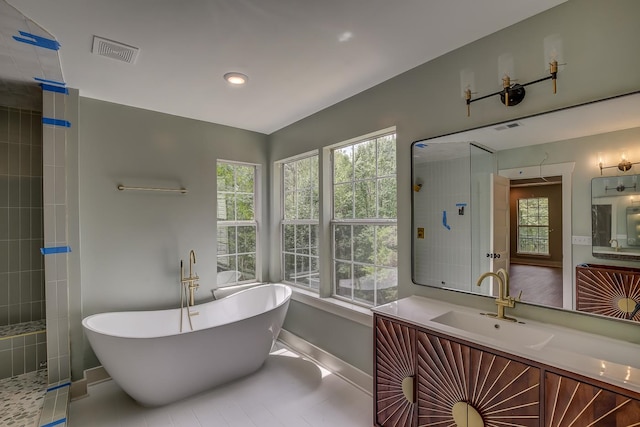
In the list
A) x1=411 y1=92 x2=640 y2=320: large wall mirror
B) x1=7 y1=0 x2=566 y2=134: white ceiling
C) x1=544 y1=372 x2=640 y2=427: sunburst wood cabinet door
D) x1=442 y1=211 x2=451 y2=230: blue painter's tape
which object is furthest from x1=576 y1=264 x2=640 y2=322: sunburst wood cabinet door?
x1=7 y1=0 x2=566 y2=134: white ceiling

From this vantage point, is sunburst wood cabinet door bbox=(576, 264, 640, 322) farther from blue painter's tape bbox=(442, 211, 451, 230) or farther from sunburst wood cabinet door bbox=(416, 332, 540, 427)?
blue painter's tape bbox=(442, 211, 451, 230)

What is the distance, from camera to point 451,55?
6.41 ft

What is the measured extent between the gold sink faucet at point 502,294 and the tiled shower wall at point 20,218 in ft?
12.0

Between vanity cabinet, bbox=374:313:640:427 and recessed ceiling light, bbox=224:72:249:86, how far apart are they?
6.49ft

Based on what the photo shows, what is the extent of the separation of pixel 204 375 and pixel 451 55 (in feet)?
9.58

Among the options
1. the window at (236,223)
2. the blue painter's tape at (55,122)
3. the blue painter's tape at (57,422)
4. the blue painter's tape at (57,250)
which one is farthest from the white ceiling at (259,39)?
the blue painter's tape at (57,422)

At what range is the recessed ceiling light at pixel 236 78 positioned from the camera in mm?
2229

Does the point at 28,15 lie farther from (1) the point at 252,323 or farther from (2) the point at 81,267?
(1) the point at 252,323

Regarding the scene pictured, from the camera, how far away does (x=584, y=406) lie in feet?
3.70

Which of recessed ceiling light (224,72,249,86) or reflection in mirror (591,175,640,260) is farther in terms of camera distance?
recessed ceiling light (224,72,249,86)

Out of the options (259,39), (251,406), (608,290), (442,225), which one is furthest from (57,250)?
(608,290)

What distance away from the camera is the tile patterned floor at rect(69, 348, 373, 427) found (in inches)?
83.0

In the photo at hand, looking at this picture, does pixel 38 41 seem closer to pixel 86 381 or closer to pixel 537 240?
pixel 86 381

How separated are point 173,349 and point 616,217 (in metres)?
2.69
